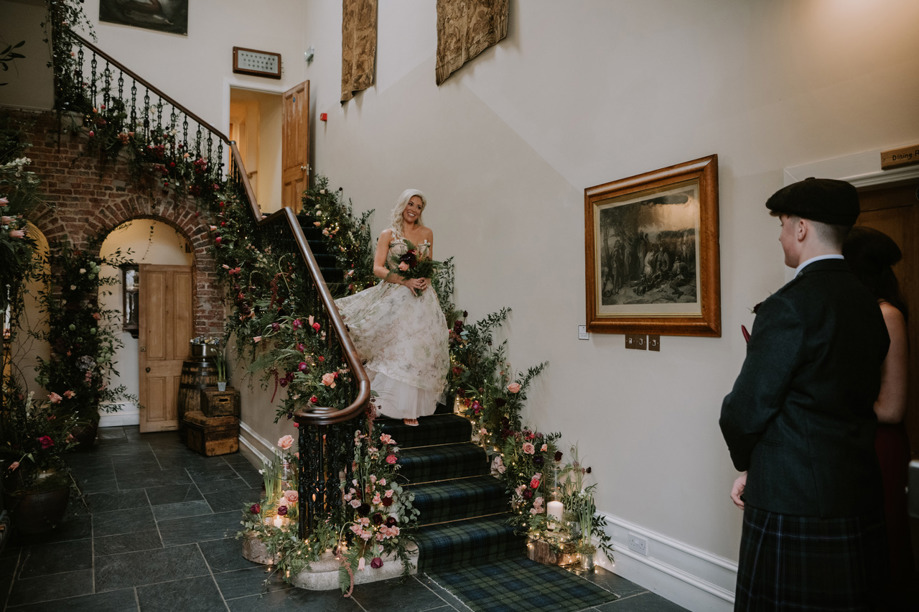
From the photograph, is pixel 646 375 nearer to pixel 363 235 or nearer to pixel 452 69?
pixel 452 69

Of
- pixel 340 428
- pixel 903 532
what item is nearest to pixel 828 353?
pixel 903 532

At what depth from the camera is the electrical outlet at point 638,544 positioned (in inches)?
142

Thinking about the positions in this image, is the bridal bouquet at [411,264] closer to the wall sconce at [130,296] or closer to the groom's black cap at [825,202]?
the groom's black cap at [825,202]

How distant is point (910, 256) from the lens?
8.45 feet

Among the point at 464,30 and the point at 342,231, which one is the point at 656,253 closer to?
the point at 464,30

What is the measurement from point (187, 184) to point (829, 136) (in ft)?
25.2

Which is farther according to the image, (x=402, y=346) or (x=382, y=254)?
(x=382, y=254)

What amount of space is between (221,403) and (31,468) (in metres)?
2.68

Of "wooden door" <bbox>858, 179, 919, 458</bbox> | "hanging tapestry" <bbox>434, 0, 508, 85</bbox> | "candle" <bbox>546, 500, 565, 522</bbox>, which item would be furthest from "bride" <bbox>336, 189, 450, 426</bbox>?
"wooden door" <bbox>858, 179, 919, 458</bbox>

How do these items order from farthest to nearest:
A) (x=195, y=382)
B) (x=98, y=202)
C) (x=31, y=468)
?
(x=98, y=202) < (x=195, y=382) < (x=31, y=468)

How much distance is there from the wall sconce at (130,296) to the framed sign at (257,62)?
141 inches

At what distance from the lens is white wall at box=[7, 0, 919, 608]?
281 cm

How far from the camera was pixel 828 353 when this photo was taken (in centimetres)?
167

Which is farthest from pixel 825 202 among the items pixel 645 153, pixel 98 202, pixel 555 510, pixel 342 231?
pixel 98 202
